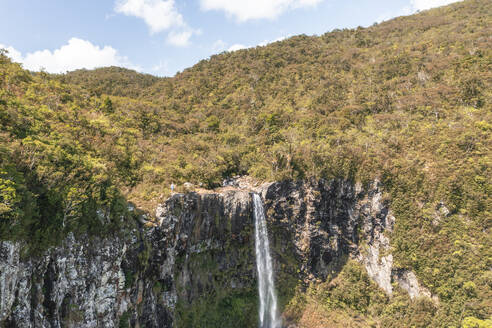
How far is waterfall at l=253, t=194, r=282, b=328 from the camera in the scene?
24.9 m

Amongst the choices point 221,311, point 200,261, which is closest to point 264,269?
point 221,311

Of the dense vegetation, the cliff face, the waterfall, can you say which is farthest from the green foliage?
the dense vegetation

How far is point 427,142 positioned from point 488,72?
16033 millimetres

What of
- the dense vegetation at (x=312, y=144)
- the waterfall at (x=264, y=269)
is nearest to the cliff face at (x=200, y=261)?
the waterfall at (x=264, y=269)

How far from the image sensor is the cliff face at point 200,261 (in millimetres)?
10977

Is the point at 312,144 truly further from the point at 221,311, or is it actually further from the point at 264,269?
the point at 221,311

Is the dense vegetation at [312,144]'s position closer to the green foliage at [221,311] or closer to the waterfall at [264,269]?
the waterfall at [264,269]

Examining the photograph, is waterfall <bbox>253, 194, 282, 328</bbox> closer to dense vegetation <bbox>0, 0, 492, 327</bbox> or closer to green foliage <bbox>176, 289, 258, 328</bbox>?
green foliage <bbox>176, 289, 258, 328</bbox>

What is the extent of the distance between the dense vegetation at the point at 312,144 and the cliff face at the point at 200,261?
140 cm

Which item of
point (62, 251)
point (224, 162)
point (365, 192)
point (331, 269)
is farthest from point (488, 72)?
point (62, 251)

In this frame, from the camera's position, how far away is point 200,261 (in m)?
21.9

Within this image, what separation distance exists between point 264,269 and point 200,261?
7.86 meters

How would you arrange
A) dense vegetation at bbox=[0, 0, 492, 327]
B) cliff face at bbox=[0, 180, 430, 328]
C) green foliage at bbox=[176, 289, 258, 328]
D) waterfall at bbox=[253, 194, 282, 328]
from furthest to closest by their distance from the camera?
1. waterfall at bbox=[253, 194, 282, 328]
2. green foliage at bbox=[176, 289, 258, 328]
3. dense vegetation at bbox=[0, 0, 492, 327]
4. cliff face at bbox=[0, 180, 430, 328]

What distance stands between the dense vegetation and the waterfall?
4672 mm
